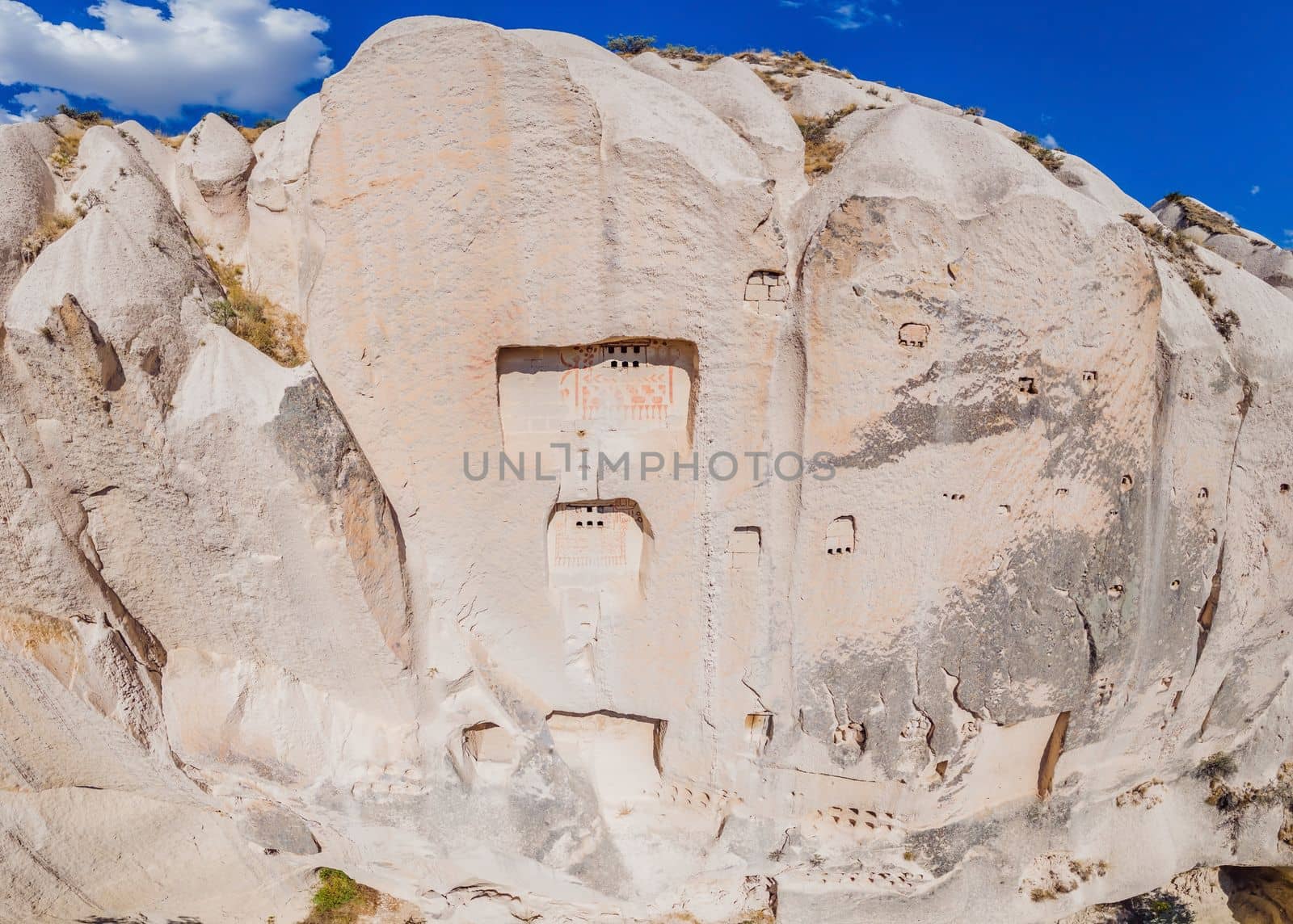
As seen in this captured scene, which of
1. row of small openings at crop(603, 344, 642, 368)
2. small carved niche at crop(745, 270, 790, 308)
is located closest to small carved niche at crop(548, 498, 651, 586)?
row of small openings at crop(603, 344, 642, 368)

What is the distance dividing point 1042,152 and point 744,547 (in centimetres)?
440

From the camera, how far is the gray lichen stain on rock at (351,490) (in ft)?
14.0

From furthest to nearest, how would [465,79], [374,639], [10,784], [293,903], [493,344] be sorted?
[293,903], [10,784], [374,639], [493,344], [465,79]

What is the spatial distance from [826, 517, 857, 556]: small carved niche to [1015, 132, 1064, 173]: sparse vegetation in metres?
3.64

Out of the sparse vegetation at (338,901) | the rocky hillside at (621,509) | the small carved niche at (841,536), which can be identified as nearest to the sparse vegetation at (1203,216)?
the rocky hillside at (621,509)

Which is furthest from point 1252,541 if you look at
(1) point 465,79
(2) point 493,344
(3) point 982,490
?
(1) point 465,79

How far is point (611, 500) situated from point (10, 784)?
506 centimetres

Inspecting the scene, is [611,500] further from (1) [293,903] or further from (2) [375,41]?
(1) [293,903]

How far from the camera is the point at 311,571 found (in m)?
4.55

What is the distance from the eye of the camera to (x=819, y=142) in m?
5.21

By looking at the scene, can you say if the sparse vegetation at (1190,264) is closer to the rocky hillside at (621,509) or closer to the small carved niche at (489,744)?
the rocky hillside at (621,509)

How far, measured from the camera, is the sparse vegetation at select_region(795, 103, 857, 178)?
4.97 meters

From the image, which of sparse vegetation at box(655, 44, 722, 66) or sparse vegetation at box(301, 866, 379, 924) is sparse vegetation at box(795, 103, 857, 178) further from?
sparse vegetation at box(301, 866, 379, 924)

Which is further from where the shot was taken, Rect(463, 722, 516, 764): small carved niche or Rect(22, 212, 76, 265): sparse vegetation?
Rect(463, 722, 516, 764): small carved niche
